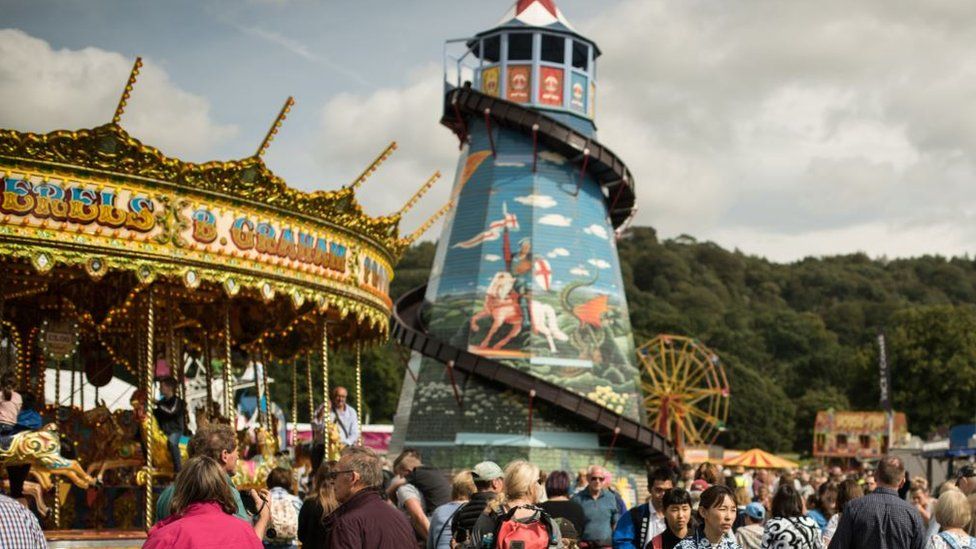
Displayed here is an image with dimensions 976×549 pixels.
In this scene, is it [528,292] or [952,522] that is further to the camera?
[528,292]

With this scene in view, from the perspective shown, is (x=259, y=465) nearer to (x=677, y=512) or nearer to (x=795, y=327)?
(x=677, y=512)

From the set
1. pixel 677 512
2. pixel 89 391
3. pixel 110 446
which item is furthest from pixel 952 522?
pixel 89 391

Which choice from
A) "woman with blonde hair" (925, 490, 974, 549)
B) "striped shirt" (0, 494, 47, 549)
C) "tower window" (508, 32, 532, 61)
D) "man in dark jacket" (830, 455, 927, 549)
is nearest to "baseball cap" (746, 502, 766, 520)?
"man in dark jacket" (830, 455, 927, 549)

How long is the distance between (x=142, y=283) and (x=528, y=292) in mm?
22651

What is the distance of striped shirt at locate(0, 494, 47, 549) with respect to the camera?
19.9 ft

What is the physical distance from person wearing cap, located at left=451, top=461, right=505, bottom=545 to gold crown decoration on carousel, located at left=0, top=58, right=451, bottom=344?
7597mm

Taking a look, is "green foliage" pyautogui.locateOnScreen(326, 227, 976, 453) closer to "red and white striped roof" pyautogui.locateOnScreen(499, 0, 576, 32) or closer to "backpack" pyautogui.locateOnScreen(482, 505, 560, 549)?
"red and white striped roof" pyautogui.locateOnScreen(499, 0, 576, 32)

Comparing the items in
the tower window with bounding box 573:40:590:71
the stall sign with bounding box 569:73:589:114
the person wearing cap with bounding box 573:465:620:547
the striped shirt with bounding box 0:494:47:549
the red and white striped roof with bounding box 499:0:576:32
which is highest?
the red and white striped roof with bounding box 499:0:576:32

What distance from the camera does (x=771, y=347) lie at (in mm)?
105750

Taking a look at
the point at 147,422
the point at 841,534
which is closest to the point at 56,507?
the point at 147,422

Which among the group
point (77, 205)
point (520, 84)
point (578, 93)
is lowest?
point (77, 205)

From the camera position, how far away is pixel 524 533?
686 cm

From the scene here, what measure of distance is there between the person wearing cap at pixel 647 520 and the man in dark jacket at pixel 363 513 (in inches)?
116

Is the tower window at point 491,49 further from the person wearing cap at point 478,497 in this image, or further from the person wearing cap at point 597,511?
the person wearing cap at point 478,497
